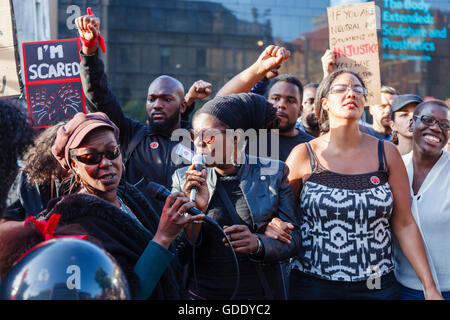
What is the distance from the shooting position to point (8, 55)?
161 inches

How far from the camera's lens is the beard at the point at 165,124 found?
4.13 metres

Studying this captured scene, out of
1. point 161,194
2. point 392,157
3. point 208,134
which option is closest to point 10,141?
point 161,194

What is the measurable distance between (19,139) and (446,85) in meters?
26.2

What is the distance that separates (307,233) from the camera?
9.18 feet

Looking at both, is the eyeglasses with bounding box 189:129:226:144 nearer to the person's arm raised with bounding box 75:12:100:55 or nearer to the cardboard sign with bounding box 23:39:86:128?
the person's arm raised with bounding box 75:12:100:55

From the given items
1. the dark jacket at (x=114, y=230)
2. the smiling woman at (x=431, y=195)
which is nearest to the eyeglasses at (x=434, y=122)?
the smiling woman at (x=431, y=195)

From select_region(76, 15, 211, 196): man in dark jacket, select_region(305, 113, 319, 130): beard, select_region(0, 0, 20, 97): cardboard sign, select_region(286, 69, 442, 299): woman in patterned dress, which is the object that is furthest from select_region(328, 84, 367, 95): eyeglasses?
select_region(0, 0, 20, 97): cardboard sign

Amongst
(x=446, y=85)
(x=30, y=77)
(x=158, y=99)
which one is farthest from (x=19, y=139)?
(x=446, y=85)

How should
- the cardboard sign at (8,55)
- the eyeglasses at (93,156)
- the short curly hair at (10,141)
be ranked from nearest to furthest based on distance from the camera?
1. the short curly hair at (10,141)
2. the eyeglasses at (93,156)
3. the cardboard sign at (8,55)

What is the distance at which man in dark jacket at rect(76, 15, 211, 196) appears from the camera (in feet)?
11.1

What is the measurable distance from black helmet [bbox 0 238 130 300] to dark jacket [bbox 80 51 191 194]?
2068 millimetres

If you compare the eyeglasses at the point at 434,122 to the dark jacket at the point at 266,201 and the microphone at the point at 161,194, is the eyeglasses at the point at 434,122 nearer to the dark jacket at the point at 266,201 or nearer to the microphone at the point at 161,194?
the dark jacket at the point at 266,201

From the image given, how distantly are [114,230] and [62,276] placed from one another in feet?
2.13

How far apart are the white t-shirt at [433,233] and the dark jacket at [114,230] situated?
1382 millimetres
